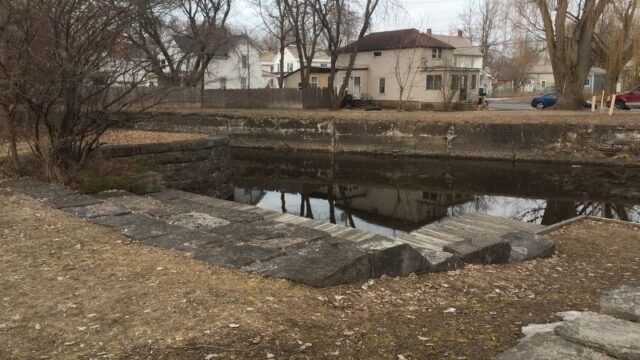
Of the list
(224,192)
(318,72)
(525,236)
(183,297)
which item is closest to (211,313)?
(183,297)

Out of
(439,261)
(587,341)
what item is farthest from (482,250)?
(587,341)

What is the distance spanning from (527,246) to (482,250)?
91 cm

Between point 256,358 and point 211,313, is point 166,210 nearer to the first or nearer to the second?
point 211,313

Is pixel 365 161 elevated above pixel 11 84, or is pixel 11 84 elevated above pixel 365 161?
pixel 11 84

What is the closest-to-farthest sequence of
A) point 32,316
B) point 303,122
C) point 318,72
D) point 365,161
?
point 32,316 < point 365,161 < point 303,122 < point 318,72

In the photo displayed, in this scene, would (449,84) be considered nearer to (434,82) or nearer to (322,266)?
(434,82)

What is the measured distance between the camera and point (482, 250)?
18.4 ft

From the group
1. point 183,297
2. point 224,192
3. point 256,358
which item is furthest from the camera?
point 224,192

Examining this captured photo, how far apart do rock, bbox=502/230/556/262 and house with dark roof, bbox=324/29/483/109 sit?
1012 inches

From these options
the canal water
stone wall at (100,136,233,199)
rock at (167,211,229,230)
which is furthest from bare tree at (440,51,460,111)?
rock at (167,211,229,230)

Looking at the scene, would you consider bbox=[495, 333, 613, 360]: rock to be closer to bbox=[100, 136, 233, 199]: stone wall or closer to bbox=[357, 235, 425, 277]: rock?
bbox=[357, 235, 425, 277]: rock

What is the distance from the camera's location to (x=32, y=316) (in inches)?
138

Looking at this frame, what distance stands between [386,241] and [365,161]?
646 inches

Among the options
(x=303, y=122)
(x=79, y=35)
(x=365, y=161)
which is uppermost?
(x=79, y=35)
